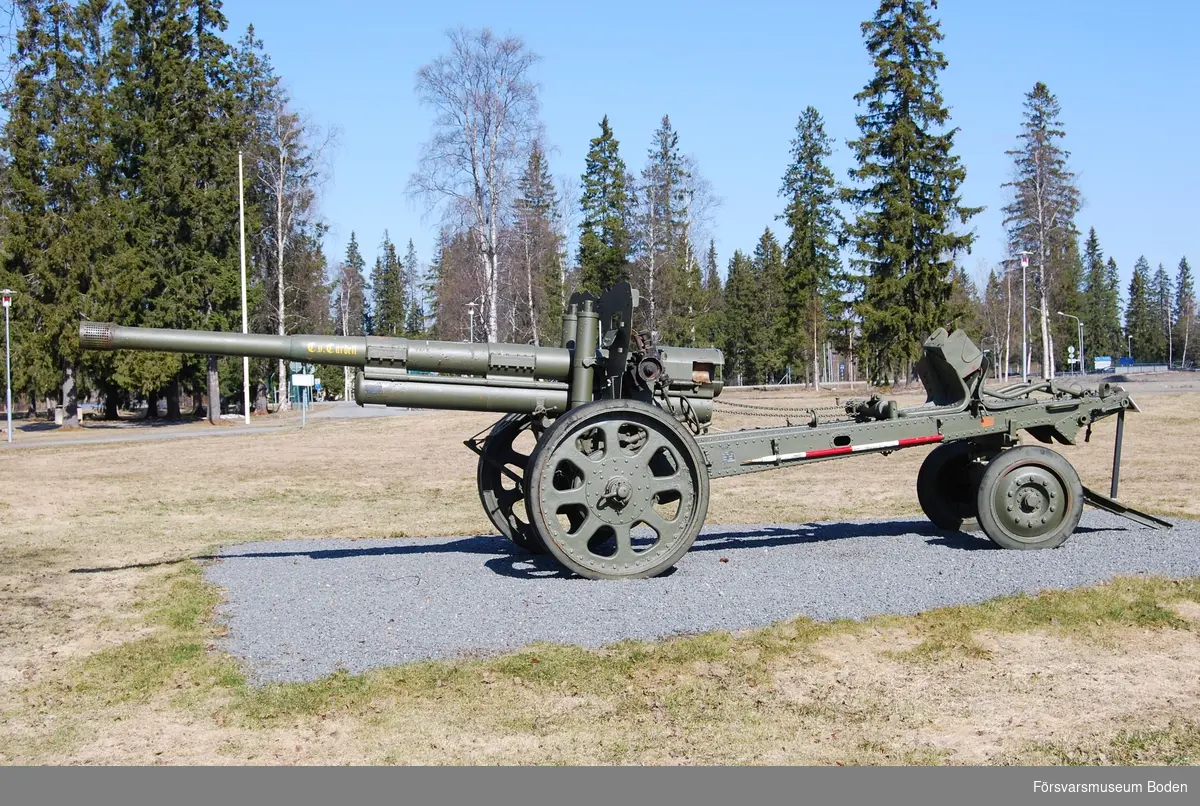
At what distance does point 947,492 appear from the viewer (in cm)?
1036

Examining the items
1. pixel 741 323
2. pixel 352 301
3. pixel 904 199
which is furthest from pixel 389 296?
pixel 904 199

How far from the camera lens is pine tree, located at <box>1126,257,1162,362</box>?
121 metres

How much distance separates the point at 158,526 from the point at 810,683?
9855mm

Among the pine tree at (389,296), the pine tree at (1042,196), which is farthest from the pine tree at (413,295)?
the pine tree at (1042,196)

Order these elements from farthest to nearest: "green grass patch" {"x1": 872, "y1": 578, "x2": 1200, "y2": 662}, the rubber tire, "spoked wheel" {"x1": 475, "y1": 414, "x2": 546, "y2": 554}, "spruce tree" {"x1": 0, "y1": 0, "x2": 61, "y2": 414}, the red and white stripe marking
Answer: "spruce tree" {"x1": 0, "y1": 0, "x2": 61, "y2": 414}, the rubber tire, "spoked wheel" {"x1": 475, "y1": 414, "x2": 546, "y2": 554}, the red and white stripe marking, "green grass patch" {"x1": 872, "y1": 578, "x2": 1200, "y2": 662}

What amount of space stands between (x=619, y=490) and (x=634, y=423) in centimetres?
51

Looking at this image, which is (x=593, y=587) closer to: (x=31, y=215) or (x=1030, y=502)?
(x=1030, y=502)

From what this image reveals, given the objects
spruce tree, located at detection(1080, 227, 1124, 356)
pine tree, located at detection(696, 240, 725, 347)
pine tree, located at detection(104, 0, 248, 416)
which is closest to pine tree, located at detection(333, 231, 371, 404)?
pine tree, located at detection(696, 240, 725, 347)

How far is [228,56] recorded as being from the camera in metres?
42.5

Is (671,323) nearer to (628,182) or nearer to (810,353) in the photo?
(628,182)

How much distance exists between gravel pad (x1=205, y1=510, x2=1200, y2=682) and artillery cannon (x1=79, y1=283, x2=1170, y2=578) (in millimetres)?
387

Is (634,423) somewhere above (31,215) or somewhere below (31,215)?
below

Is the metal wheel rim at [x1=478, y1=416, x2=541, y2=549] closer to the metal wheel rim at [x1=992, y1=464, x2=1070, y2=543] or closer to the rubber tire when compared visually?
the rubber tire

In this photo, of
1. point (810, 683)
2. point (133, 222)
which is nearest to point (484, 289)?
point (133, 222)
